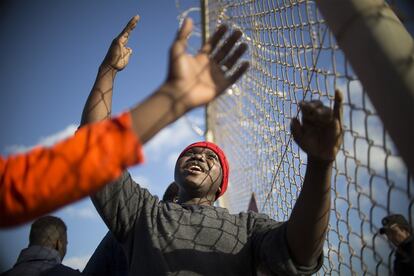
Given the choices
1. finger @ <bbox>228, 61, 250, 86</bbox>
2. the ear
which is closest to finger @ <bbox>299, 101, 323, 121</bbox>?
finger @ <bbox>228, 61, 250, 86</bbox>

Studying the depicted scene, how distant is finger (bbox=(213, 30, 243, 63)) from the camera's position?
109 centimetres

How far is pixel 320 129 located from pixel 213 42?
14.9 inches

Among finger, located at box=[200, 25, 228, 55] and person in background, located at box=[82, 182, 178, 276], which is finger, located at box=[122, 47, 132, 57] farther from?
person in background, located at box=[82, 182, 178, 276]

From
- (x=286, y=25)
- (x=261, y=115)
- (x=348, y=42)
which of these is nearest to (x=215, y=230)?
(x=348, y=42)

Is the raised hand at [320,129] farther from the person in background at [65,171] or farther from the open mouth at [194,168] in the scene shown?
the open mouth at [194,168]

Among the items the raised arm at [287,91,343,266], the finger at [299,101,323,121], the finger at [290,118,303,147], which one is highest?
the finger at [299,101,323,121]

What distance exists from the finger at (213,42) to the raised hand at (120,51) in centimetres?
62

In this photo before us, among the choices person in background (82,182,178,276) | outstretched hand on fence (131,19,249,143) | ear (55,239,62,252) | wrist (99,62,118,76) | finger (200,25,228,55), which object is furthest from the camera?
ear (55,239,62,252)

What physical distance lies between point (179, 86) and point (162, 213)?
0.81 m

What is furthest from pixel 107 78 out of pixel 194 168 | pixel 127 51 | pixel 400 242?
pixel 400 242

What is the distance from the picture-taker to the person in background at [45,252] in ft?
6.82

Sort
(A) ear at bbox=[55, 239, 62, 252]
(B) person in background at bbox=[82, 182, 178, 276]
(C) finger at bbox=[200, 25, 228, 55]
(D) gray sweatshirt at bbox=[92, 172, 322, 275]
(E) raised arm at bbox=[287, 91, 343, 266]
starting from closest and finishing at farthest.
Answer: (C) finger at bbox=[200, 25, 228, 55], (E) raised arm at bbox=[287, 91, 343, 266], (D) gray sweatshirt at bbox=[92, 172, 322, 275], (B) person in background at bbox=[82, 182, 178, 276], (A) ear at bbox=[55, 239, 62, 252]

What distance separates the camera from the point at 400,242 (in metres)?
1.37

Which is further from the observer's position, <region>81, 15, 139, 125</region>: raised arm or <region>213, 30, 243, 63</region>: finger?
<region>81, 15, 139, 125</region>: raised arm
